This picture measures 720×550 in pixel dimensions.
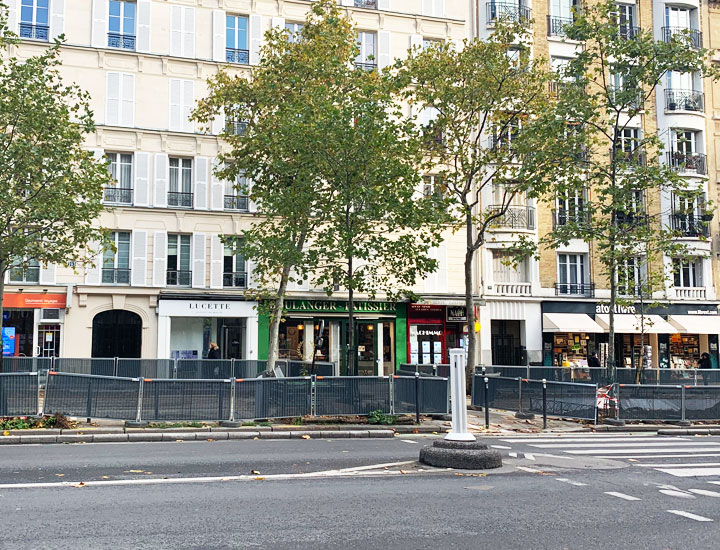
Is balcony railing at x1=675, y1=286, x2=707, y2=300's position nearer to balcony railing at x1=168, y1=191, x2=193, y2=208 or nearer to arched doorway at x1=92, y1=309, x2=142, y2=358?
balcony railing at x1=168, y1=191, x2=193, y2=208

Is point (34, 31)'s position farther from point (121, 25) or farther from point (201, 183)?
point (201, 183)

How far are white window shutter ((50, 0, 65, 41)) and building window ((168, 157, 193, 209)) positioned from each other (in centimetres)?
663

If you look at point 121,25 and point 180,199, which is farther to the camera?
point 180,199

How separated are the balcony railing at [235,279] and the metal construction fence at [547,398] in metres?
14.4

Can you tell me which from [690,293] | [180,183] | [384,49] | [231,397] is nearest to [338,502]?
[231,397]

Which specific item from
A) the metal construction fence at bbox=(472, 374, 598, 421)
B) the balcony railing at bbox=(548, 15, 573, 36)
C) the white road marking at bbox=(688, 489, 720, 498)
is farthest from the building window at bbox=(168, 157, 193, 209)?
the white road marking at bbox=(688, 489, 720, 498)

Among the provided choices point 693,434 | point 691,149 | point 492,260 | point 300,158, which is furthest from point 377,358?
point 691,149

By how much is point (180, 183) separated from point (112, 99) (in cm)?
431

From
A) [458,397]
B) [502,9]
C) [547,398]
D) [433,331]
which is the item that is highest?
[502,9]

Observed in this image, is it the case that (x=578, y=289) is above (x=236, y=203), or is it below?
below

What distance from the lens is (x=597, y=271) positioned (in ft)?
112

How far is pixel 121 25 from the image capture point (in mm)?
30016

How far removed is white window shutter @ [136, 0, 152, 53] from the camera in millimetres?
29953

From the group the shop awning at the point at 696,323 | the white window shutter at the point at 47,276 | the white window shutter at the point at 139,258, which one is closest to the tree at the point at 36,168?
the white window shutter at the point at 47,276
